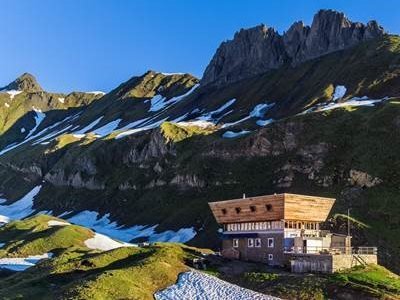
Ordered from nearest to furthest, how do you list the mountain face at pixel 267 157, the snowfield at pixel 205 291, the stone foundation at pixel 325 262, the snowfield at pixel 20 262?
1. the snowfield at pixel 205 291
2. the stone foundation at pixel 325 262
3. the snowfield at pixel 20 262
4. the mountain face at pixel 267 157

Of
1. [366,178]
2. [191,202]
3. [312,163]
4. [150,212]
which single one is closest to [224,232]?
[366,178]

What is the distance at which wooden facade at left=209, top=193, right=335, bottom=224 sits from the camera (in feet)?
213

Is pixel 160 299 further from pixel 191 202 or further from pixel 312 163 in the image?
pixel 191 202

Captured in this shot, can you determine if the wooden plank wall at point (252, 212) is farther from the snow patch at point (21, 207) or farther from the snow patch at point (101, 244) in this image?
the snow patch at point (21, 207)

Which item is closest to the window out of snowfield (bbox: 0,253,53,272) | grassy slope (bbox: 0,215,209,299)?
grassy slope (bbox: 0,215,209,299)

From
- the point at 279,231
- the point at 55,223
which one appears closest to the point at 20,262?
the point at 55,223

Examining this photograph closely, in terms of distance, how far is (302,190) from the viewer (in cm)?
10300

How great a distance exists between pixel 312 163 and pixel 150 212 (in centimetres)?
4070

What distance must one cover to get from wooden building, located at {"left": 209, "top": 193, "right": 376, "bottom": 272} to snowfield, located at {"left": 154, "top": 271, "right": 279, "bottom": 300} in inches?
347

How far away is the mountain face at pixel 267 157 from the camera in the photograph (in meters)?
97.8

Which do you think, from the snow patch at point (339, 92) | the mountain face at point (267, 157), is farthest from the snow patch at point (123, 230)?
the snow patch at point (339, 92)

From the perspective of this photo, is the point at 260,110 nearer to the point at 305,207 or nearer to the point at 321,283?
the point at 305,207

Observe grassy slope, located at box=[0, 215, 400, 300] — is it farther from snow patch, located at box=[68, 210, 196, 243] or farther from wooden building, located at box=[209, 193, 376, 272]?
snow patch, located at box=[68, 210, 196, 243]

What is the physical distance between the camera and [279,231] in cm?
6544
